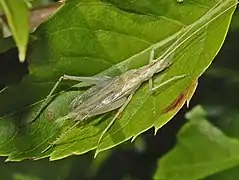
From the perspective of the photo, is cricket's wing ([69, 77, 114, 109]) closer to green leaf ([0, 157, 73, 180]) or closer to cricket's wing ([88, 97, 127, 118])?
cricket's wing ([88, 97, 127, 118])

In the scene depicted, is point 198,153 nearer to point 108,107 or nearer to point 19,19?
point 108,107

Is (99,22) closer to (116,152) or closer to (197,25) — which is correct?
(197,25)

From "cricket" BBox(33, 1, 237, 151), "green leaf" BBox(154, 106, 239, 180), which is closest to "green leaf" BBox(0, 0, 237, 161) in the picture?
"cricket" BBox(33, 1, 237, 151)

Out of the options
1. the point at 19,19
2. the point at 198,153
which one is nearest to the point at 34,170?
the point at 198,153

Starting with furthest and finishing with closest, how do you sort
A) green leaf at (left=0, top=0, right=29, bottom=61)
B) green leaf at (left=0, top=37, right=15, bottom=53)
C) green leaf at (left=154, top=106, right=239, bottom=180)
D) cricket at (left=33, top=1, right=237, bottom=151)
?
green leaf at (left=154, top=106, right=239, bottom=180) → cricket at (left=33, top=1, right=237, bottom=151) → green leaf at (left=0, top=37, right=15, bottom=53) → green leaf at (left=0, top=0, right=29, bottom=61)

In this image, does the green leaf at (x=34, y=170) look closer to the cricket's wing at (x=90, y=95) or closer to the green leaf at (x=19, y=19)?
the cricket's wing at (x=90, y=95)

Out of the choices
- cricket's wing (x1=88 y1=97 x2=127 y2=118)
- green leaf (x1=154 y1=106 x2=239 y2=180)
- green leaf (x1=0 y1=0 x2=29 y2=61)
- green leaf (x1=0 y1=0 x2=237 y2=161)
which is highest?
green leaf (x1=0 y1=0 x2=29 y2=61)

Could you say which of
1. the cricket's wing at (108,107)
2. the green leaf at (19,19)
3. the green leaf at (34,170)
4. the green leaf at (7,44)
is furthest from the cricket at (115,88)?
the green leaf at (19,19)
